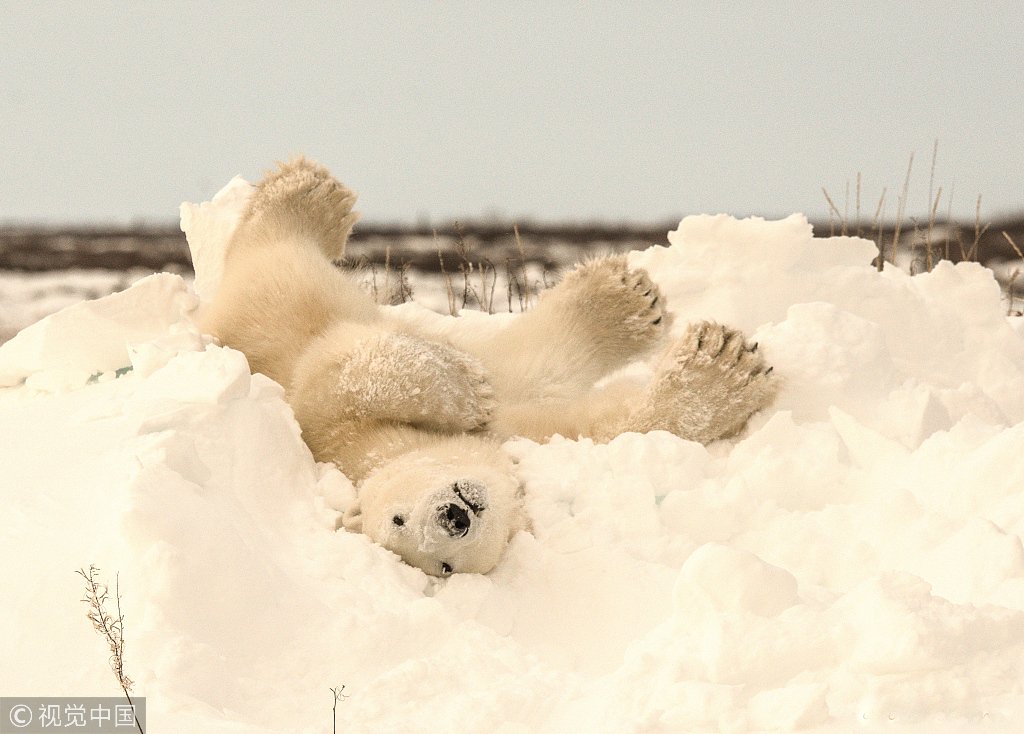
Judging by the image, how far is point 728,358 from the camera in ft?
12.8

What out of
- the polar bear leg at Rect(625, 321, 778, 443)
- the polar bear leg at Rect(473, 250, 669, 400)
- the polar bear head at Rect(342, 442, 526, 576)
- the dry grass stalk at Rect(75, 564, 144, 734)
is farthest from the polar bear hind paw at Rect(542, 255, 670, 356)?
the dry grass stalk at Rect(75, 564, 144, 734)

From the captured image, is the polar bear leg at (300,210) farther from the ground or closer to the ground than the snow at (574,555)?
farther from the ground

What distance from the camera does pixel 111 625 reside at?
6.53 ft

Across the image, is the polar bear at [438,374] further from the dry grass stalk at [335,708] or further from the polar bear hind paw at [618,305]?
the dry grass stalk at [335,708]

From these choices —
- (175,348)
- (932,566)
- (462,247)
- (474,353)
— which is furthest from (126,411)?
(462,247)

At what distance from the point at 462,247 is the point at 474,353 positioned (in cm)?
199

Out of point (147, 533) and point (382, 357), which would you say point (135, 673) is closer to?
point (147, 533)

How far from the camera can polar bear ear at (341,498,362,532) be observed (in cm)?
324

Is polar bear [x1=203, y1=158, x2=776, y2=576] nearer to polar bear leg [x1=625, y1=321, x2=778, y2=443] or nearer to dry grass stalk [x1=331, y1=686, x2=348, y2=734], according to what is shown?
polar bear leg [x1=625, y1=321, x2=778, y2=443]

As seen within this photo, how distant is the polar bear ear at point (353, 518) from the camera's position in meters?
→ 3.24

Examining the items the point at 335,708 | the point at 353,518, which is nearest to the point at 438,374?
the point at 353,518

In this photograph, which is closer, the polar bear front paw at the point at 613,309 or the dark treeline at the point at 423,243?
the polar bear front paw at the point at 613,309

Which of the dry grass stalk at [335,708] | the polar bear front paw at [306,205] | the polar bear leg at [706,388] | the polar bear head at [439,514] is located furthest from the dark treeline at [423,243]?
the dry grass stalk at [335,708]

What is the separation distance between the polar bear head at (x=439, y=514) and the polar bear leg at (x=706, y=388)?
2.42 feet
